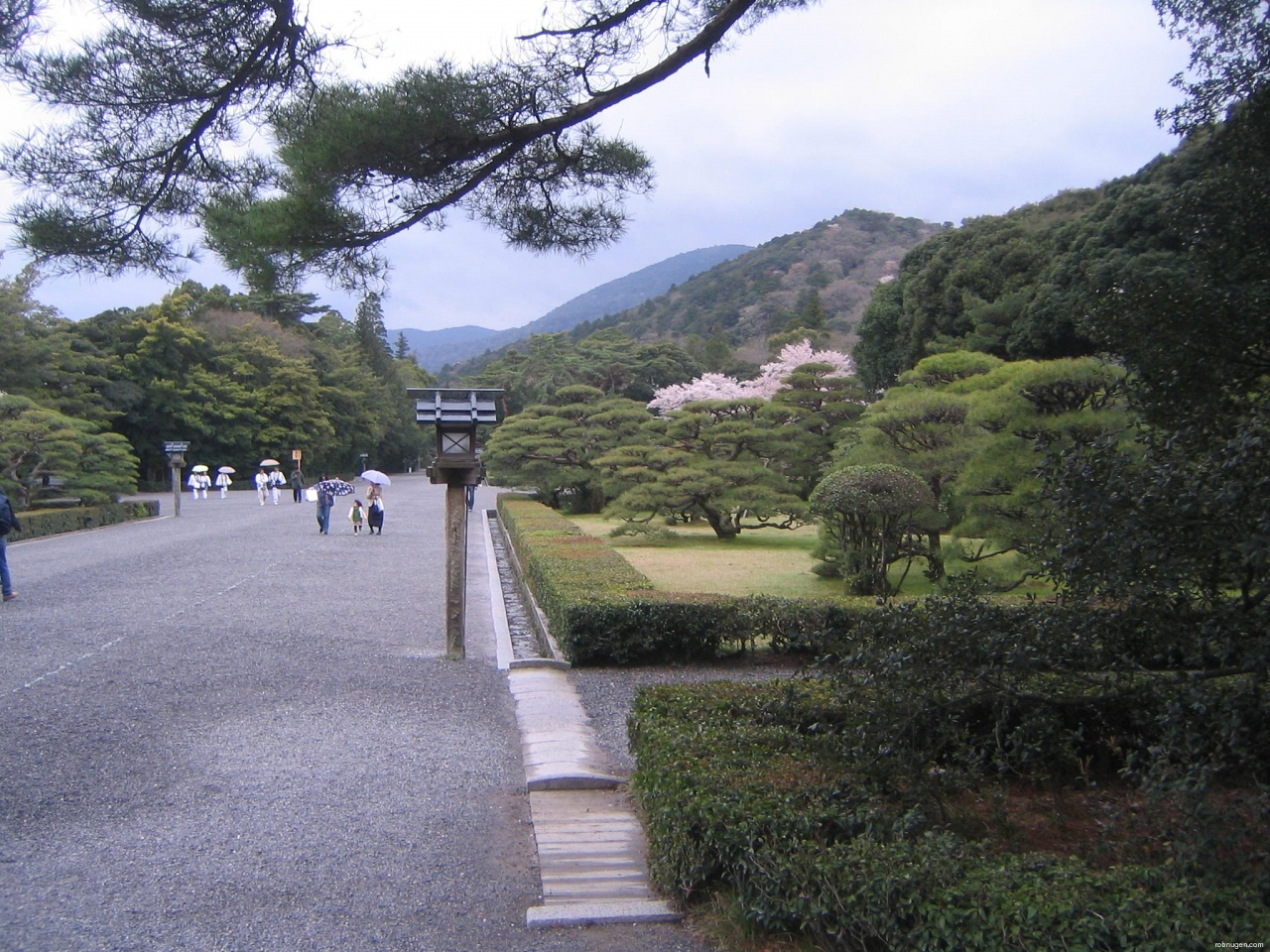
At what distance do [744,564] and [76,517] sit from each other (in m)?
14.1

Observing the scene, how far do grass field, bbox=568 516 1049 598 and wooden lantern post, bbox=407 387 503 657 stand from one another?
2.79 metres

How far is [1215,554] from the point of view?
2.55 metres

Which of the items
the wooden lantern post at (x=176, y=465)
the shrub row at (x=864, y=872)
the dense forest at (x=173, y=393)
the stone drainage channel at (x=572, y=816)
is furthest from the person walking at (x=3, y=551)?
the wooden lantern post at (x=176, y=465)

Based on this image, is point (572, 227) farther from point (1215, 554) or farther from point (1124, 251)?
point (1124, 251)

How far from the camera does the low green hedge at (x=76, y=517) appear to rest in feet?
59.0

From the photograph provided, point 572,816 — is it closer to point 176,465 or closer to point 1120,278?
point 1120,278

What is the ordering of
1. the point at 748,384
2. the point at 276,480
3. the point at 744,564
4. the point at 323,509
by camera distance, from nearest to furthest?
the point at 744,564 < the point at 323,509 < the point at 276,480 < the point at 748,384

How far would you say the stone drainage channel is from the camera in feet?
10.2

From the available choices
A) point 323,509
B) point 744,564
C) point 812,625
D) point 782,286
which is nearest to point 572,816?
point 812,625

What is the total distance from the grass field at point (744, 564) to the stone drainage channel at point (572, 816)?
3470mm

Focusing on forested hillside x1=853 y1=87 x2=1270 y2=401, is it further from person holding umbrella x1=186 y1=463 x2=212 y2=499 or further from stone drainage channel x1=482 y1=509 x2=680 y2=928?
person holding umbrella x1=186 y1=463 x2=212 y2=499

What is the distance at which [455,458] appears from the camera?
24.2 ft

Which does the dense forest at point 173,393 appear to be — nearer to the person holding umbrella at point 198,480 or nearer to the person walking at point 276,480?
the person walking at point 276,480

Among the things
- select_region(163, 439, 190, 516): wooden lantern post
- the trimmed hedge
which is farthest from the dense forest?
the trimmed hedge
